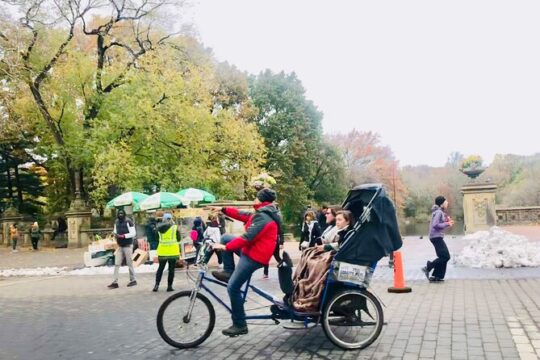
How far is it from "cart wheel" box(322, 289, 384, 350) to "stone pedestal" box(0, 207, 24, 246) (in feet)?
114

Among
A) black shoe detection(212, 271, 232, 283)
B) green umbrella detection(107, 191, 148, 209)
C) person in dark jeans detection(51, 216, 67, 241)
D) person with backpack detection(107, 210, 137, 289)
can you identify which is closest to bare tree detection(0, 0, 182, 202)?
person in dark jeans detection(51, 216, 67, 241)

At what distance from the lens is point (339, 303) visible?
20.1 feet

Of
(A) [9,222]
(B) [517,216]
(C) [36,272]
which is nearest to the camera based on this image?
(C) [36,272]

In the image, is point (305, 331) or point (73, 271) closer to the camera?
point (305, 331)

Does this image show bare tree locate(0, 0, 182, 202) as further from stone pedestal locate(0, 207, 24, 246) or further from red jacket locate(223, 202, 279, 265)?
red jacket locate(223, 202, 279, 265)

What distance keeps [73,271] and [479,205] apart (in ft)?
59.0

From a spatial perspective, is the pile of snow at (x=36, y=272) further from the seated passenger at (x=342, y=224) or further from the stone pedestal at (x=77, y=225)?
the seated passenger at (x=342, y=224)

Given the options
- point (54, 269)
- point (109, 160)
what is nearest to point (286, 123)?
point (109, 160)

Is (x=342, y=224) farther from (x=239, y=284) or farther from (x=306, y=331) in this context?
(x=239, y=284)

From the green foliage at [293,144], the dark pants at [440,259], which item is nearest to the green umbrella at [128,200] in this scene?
the dark pants at [440,259]

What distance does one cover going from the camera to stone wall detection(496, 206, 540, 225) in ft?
90.6

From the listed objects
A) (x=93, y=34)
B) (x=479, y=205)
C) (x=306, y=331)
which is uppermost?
(x=93, y=34)

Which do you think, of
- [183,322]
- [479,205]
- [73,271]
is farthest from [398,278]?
[479,205]

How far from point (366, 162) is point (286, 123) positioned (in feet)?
72.2
